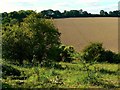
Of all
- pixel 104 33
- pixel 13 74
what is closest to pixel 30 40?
pixel 13 74

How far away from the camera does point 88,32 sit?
55969mm

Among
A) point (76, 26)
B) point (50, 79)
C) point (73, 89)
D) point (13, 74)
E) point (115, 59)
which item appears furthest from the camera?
point (76, 26)

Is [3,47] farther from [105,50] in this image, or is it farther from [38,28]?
[105,50]

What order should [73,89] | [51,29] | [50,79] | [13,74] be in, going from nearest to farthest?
[73,89] < [50,79] < [13,74] < [51,29]

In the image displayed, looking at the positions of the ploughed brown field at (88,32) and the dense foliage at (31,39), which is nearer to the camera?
the dense foliage at (31,39)

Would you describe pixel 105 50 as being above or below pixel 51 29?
below

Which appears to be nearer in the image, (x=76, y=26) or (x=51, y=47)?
(x=51, y=47)

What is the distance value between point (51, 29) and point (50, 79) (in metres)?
12.6

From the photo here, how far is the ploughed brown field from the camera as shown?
51.2 m

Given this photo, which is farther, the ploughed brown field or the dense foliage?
the ploughed brown field

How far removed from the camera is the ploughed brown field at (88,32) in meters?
51.2

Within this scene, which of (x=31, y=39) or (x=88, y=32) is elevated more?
(x=31, y=39)

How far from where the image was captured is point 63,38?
5378cm

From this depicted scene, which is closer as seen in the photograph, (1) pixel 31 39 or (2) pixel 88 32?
(1) pixel 31 39
